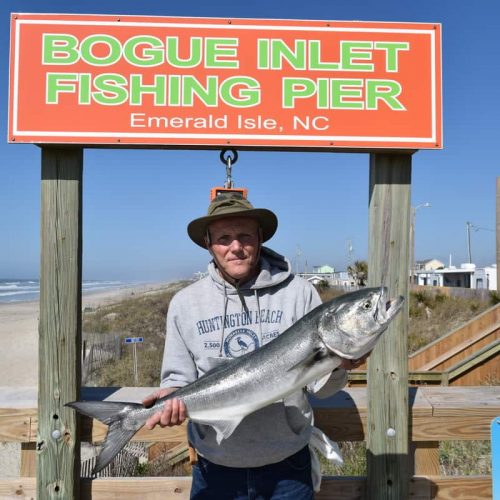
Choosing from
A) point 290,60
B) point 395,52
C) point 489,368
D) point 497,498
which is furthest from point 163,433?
point 489,368

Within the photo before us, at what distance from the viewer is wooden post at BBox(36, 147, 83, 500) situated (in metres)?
3.33

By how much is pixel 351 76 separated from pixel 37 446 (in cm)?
303

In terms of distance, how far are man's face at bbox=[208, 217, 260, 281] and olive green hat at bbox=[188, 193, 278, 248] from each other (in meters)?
0.05

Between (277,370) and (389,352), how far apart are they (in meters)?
1.14

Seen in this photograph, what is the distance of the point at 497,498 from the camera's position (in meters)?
3.08

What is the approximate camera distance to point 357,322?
239 cm

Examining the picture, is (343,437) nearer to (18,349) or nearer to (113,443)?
(113,443)

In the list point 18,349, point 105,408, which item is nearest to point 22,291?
point 18,349

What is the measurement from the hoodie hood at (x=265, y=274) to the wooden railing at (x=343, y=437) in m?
0.97

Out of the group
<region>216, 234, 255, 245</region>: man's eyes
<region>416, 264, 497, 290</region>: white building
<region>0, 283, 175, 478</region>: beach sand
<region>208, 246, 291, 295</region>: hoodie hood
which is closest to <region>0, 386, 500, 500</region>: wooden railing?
<region>0, 283, 175, 478</region>: beach sand

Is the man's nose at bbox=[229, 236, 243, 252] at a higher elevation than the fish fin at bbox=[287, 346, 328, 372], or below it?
higher

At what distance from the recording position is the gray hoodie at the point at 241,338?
9.27 feet

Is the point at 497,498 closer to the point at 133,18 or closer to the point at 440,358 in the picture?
the point at 133,18

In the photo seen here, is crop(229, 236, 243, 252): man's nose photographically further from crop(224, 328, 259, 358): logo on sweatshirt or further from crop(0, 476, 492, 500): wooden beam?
crop(0, 476, 492, 500): wooden beam
